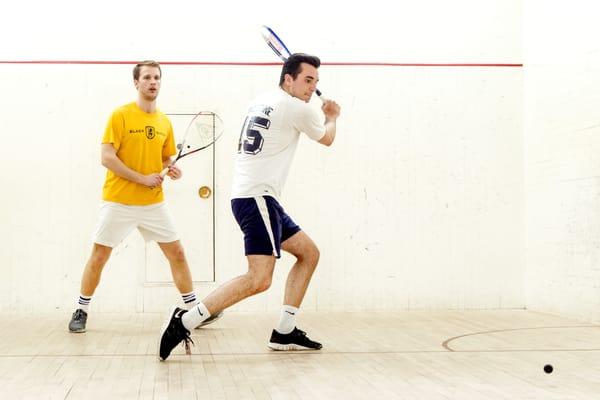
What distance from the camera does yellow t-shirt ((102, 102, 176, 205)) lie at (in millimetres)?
4586

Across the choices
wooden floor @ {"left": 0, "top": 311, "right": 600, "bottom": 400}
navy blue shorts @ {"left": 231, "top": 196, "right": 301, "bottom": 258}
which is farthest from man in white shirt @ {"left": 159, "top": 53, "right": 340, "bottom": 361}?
wooden floor @ {"left": 0, "top": 311, "right": 600, "bottom": 400}

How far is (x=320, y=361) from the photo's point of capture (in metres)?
3.55

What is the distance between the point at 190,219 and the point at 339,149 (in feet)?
3.50

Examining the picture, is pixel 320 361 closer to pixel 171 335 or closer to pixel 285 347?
pixel 285 347

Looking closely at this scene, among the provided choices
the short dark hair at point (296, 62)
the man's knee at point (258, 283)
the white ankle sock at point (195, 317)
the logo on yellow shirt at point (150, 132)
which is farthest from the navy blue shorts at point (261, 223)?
the logo on yellow shirt at point (150, 132)

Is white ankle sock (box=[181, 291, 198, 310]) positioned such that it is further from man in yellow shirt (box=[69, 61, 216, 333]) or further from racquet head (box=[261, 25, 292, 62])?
racquet head (box=[261, 25, 292, 62])

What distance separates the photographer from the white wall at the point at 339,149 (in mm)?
5605

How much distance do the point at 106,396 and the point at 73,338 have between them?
5.24 feet

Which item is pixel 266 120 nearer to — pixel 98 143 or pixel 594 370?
pixel 594 370

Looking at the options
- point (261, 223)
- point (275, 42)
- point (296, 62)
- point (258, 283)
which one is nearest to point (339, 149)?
point (275, 42)

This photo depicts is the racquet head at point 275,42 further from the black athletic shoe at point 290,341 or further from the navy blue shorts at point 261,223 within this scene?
the black athletic shoe at point 290,341

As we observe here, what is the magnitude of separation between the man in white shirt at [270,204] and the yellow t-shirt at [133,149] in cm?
96

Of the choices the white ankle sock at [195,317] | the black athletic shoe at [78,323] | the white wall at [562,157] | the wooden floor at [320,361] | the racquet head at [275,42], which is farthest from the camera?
the white wall at [562,157]

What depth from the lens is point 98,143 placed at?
18.5 feet
